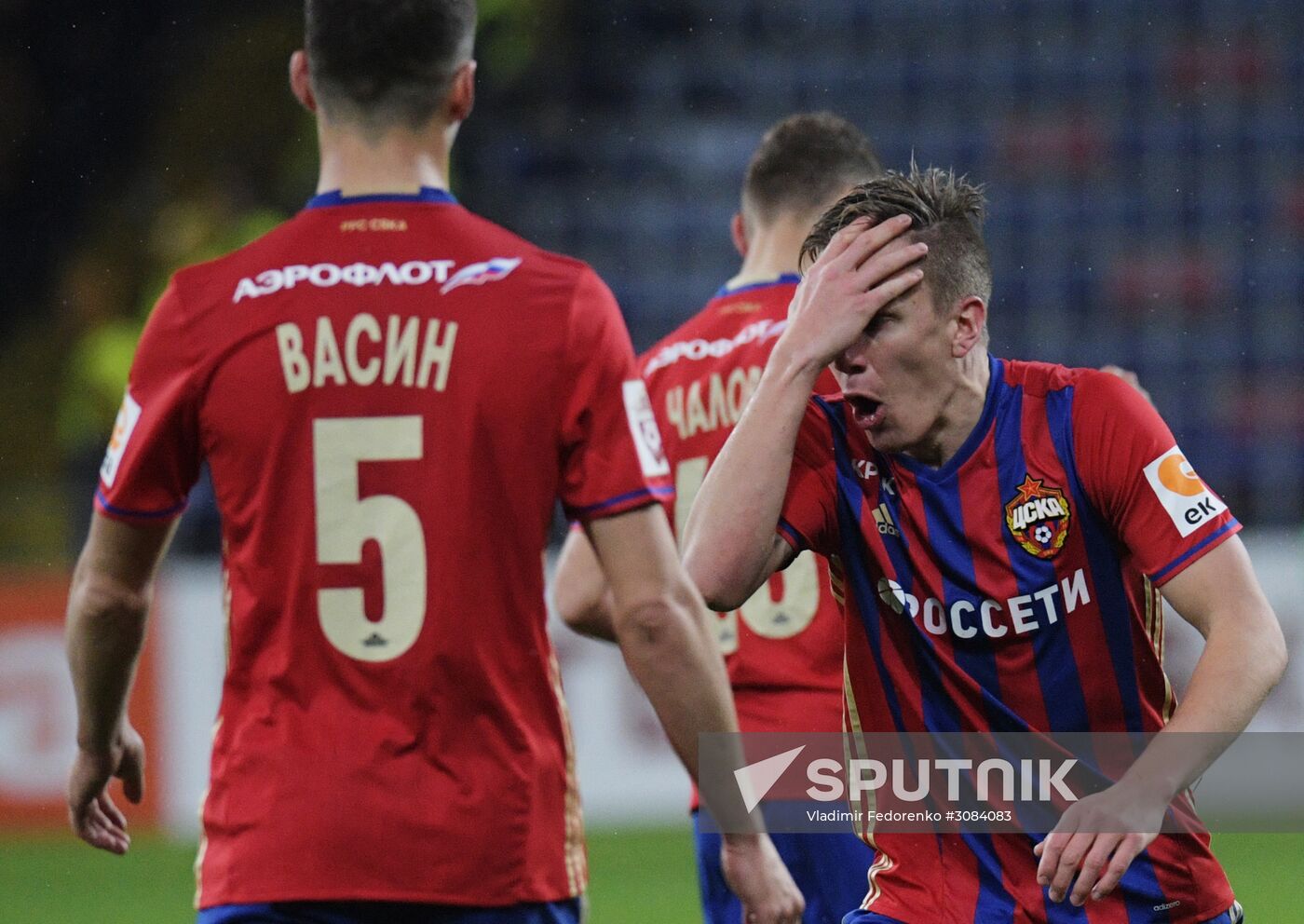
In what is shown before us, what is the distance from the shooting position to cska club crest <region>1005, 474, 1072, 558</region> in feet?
9.73

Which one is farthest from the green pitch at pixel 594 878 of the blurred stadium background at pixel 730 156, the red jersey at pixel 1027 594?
the red jersey at pixel 1027 594

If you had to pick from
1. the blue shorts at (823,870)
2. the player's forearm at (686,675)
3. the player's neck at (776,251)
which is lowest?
the blue shorts at (823,870)

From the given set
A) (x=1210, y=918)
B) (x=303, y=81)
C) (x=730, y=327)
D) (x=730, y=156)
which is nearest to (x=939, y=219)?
(x=303, y=81)

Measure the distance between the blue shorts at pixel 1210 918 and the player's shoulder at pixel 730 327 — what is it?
149 cm

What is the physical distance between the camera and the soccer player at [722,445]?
409 centimetres

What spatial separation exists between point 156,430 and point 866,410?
111 cm

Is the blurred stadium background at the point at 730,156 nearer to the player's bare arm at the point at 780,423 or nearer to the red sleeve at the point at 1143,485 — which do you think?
the player's bare arm at the point at 780,423

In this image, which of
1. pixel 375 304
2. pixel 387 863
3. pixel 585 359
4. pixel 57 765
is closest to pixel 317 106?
pixel 375 304

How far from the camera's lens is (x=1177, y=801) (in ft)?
9.74

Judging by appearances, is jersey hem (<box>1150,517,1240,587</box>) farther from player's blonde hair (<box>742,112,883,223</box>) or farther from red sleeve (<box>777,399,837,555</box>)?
player's blonde hair (<box>742,112,883,223</box>)

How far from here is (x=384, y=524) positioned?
266 centimetres

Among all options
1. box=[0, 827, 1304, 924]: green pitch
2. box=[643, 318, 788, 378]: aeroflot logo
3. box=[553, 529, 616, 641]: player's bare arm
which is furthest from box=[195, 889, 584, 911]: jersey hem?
box=[0, 827, 1304, 924]: green pitch

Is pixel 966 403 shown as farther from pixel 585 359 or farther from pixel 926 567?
pixel 585 359

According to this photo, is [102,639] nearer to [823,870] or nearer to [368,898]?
[368,898]
